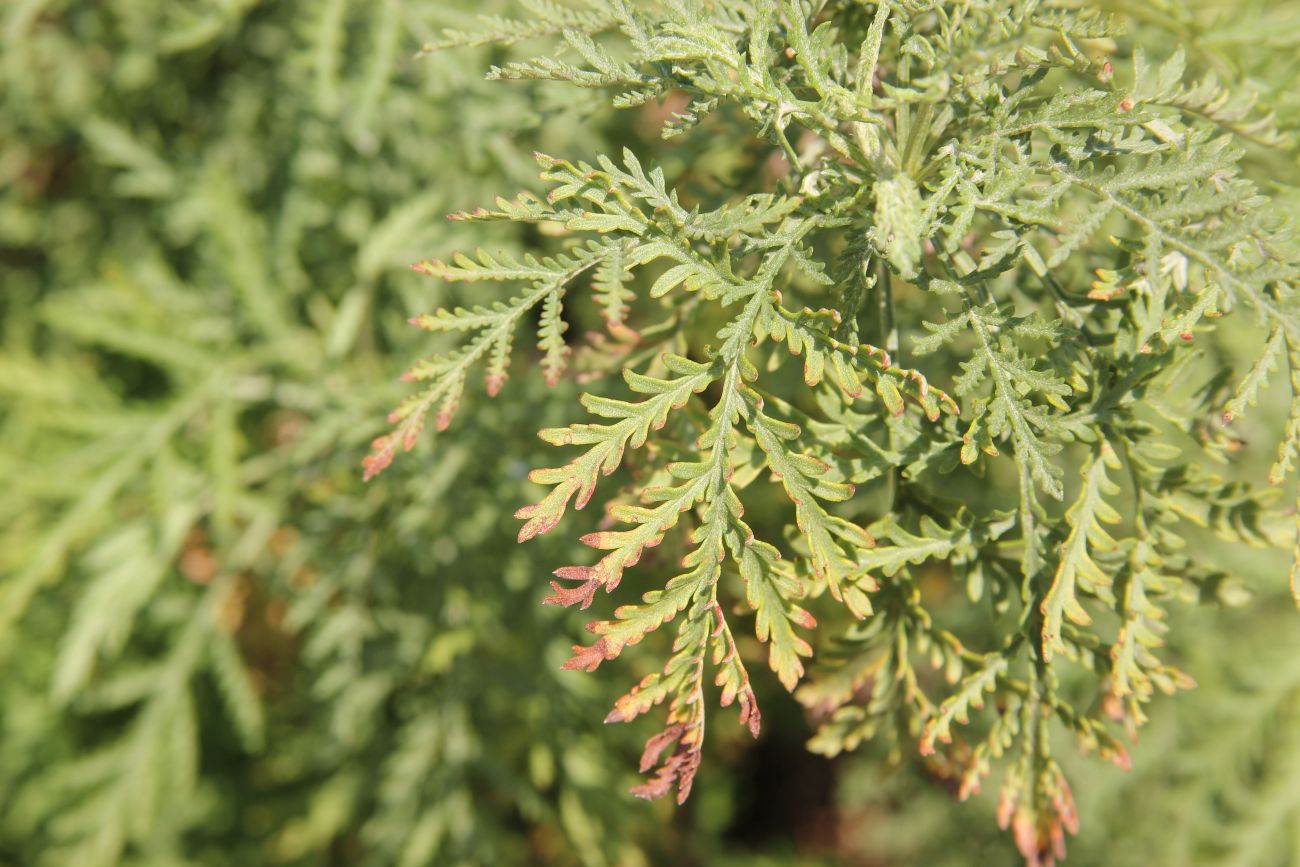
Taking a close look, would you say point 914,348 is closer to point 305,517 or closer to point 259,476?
point 305,517

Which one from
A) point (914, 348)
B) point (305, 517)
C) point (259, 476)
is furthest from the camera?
point (259, 476)

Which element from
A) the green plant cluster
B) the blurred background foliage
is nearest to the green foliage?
the blurred background foliage

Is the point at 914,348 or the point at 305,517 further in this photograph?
the point at 305,517

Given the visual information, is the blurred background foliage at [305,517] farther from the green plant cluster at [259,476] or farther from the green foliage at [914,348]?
the green foliage at [914,348]

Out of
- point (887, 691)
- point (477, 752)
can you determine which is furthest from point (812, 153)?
point (477, 752)

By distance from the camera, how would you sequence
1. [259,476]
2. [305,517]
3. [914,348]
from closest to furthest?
1. [914,348]
2. [305,517]
3. [259,476]

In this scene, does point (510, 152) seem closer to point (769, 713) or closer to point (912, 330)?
point (912, 330)

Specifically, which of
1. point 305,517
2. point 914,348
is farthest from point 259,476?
point 914,348
